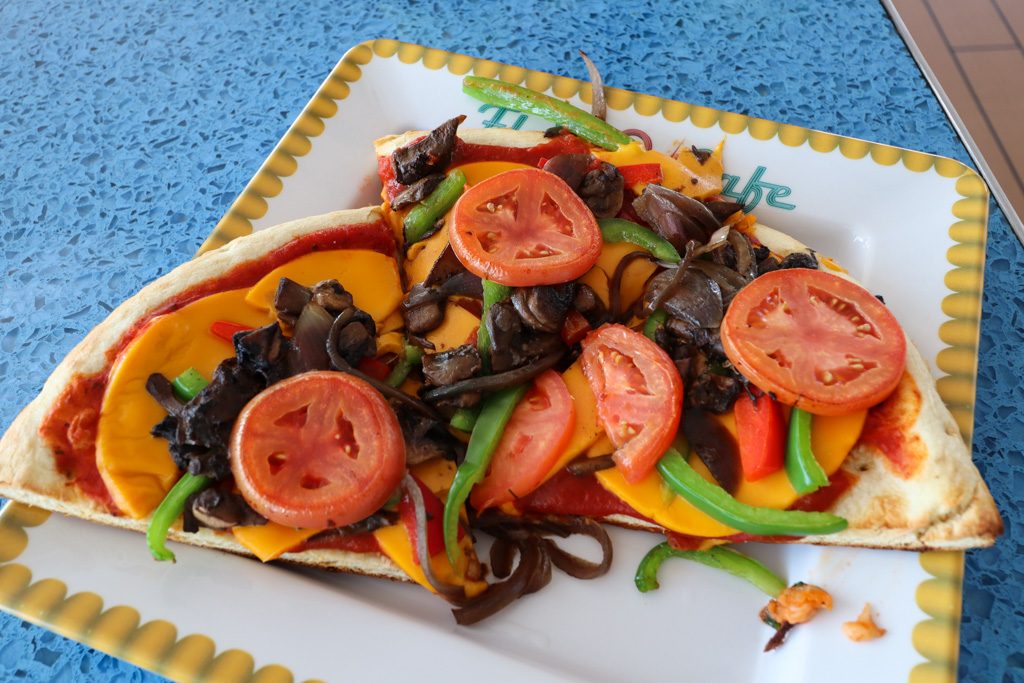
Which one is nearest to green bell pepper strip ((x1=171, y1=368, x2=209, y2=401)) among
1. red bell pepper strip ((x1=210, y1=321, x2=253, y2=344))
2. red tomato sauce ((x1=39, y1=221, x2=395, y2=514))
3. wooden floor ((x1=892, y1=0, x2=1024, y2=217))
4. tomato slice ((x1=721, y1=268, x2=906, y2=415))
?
red bell pepper strip ((x1=210, y1=321, x2=253, y2=344))

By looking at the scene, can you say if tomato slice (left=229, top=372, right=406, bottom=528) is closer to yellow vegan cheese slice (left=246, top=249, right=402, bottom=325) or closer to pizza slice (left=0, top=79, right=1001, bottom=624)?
pizza slice (left=0, top=79, right=1001, bottom=624)

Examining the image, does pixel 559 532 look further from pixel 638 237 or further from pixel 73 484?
pixel 73 484

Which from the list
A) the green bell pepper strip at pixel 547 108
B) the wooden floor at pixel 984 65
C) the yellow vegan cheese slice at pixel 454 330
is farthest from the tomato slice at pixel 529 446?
the wooden floor at pixel 984 65

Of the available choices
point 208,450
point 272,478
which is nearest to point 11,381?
point 208,450

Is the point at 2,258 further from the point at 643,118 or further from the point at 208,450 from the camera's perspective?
the point at 643,118

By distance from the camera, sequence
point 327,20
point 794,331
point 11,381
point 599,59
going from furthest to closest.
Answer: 1. point 327,20
2. point 599,59
3. point 11,381
4. point 794,331

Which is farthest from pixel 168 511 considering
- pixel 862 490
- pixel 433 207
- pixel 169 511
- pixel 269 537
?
pixel 862 490
